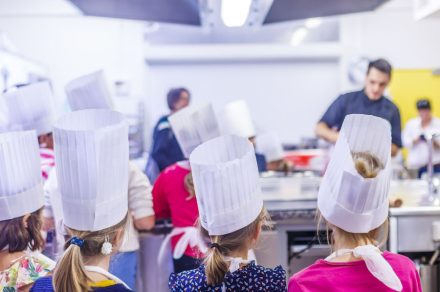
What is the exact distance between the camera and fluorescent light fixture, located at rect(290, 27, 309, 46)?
252 inches

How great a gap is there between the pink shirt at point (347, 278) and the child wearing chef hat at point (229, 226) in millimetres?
74

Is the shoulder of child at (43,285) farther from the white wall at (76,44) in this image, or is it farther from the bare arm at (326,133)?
the white wall at (76,44)

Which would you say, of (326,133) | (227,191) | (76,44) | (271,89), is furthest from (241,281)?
(271,89)

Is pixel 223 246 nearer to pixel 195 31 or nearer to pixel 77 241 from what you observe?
pixel 77 241

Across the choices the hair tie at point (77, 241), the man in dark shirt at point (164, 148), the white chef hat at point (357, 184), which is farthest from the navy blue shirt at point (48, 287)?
the man in dark shirt at point (164, 148)

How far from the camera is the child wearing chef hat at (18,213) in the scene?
4.43ft

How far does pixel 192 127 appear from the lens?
76.8 inches

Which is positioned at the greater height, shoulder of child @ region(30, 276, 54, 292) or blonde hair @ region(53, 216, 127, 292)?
blonde hair @ region(53, 216, 127, 292)

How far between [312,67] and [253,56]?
0.78 m

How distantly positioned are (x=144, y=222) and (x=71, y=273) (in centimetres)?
80

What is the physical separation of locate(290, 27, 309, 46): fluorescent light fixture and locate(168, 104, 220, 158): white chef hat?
4736mm

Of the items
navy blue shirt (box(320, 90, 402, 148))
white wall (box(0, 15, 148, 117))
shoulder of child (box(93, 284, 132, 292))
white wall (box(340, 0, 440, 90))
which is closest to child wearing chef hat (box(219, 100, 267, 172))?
navy blue shirt (box(320, 90, 402, 148))

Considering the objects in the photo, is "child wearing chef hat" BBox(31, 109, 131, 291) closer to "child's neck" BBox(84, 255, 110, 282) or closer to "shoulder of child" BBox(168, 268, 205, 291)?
"child's neck" BBox(84, 255, 110, 282)

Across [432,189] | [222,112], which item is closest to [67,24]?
[222,112]
